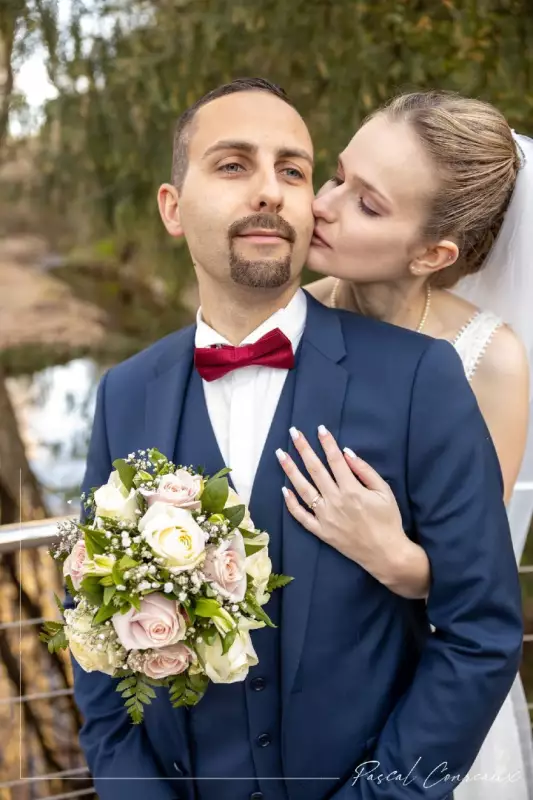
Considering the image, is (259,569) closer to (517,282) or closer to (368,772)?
(368,772)

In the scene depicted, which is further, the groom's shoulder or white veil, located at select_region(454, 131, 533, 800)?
white veil, located at select_region(454, 131, 533, 800)

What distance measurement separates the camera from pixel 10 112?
395 cm

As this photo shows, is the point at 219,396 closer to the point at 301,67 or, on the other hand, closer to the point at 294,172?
the point at 294,172

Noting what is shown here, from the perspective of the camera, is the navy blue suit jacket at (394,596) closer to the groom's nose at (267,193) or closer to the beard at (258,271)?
the beard at (258,271)

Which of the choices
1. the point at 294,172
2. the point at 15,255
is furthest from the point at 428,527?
the point at 15,255

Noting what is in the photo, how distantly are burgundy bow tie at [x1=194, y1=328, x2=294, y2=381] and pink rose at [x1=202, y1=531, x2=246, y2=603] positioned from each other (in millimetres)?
338

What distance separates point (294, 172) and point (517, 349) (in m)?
0.65

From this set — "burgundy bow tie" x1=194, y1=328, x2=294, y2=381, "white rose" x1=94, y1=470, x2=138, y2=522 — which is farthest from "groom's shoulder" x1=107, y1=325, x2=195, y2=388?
"white rose" x1=94, y1=470, x2=138, y2=522

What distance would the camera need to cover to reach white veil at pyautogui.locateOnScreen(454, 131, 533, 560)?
180cm

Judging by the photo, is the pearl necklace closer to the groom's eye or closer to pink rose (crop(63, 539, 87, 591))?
the groom's eye

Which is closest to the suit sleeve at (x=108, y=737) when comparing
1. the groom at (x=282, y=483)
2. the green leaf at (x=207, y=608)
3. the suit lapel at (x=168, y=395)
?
the groom at (x=282, y=483)

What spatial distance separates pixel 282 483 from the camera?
59.4 inches

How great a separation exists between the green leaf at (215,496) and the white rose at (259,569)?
0.10m

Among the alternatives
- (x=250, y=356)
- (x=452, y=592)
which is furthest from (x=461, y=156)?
(x=452, y=592)
